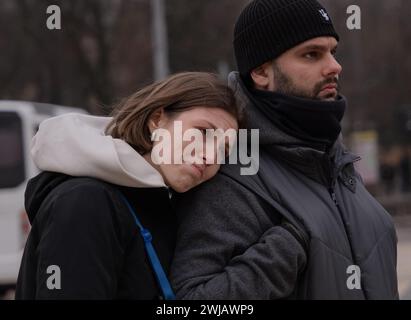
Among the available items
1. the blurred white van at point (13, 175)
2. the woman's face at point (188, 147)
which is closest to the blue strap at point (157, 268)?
the woman's face at point (188, 147)

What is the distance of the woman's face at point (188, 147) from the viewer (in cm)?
220

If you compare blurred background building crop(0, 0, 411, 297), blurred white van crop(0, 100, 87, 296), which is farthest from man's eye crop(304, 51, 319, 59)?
blurred background building crop(0, 0, 411, 297)

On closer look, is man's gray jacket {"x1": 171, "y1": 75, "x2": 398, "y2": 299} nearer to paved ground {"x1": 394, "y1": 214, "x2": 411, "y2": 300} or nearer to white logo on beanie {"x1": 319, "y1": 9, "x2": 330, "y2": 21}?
white logo on beanie {"x1": 319, "y1": 9, "x2": 330, "y2": 21}

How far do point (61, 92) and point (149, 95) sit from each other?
60.0ft

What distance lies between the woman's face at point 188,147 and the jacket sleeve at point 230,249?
67mm

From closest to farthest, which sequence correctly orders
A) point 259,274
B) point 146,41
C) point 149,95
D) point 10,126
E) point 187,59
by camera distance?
point 259,274 → point 149,95 → point 10,126 → point 187,59 → point 146,41

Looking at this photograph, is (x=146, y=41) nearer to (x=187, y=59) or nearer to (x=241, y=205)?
(x=187, y=59)

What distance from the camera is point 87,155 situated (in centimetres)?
205

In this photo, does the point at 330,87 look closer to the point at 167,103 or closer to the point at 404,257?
the point at 167,103

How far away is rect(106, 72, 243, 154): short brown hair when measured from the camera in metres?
2.24

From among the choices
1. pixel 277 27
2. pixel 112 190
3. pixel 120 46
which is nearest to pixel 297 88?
pixel 277 27

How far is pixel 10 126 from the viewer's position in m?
9.07

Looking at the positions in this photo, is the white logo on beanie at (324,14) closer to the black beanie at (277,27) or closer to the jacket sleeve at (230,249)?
the black beanie at (277,27)
